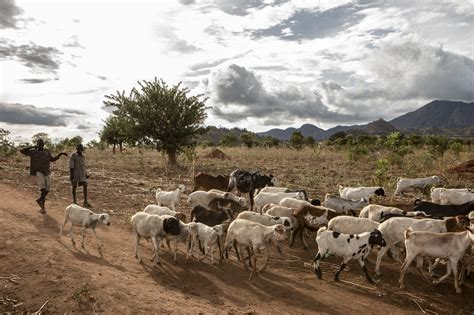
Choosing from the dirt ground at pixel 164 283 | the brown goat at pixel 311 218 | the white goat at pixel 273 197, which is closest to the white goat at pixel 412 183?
the white goat at pixel 273 197

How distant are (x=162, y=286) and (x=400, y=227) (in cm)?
566

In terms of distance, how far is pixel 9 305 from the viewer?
661 centimetres

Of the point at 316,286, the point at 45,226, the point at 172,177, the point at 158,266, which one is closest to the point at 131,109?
the point at 172,177

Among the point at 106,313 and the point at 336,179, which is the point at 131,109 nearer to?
the point at 336,179

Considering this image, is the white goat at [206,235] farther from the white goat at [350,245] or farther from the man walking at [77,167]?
the man walking at [77,167]

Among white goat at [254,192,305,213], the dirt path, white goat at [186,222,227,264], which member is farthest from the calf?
white goat at [186,222,227,264]

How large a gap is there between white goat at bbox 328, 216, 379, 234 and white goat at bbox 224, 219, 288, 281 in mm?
1679

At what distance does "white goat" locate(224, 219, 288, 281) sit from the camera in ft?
30.6

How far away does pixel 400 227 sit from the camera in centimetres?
979

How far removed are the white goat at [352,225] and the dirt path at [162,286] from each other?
35.2 inches

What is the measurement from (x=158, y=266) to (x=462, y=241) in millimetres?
6720

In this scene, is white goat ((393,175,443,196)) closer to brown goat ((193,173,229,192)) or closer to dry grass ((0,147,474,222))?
dry grass ((0,147,474,222))

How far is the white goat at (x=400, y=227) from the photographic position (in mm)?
9783

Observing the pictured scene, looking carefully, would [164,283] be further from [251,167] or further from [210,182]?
[251,167]
